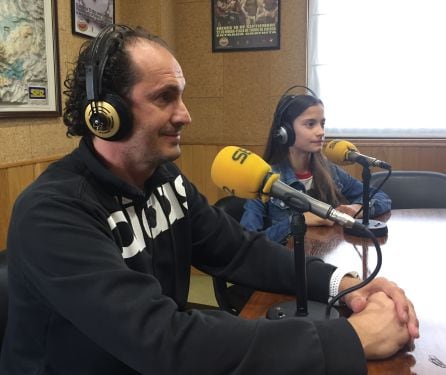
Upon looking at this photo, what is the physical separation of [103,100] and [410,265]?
37.3 inches

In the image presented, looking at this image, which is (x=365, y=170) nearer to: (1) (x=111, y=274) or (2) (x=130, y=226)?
(2) (x=130, y=226)

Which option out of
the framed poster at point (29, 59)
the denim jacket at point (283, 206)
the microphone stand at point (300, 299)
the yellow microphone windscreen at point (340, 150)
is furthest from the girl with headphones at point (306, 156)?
the framed poster at point (29, 59)

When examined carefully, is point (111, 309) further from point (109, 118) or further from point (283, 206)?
point (283, 206)

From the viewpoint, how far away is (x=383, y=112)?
129 inches

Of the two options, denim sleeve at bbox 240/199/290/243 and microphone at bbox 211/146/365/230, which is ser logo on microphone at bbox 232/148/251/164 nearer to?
microphone at bbox 211/146/365/230

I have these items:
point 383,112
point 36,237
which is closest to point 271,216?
point 36,237

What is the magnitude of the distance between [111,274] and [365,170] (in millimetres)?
1169

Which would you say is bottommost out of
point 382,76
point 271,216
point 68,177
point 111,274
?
point 271,216

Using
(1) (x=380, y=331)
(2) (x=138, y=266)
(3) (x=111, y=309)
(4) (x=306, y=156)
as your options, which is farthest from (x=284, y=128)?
(3) (x=111, y=309)

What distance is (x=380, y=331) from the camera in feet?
2.63

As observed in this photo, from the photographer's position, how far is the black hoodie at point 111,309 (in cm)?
73

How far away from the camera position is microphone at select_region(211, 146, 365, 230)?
35.4 inches

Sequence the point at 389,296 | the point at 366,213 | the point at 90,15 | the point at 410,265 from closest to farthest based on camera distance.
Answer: the point at 389,296 < the point at 410,265 < the point at 366,213 < the point at 90,15

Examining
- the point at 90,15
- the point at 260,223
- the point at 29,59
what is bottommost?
the point at 260,223
